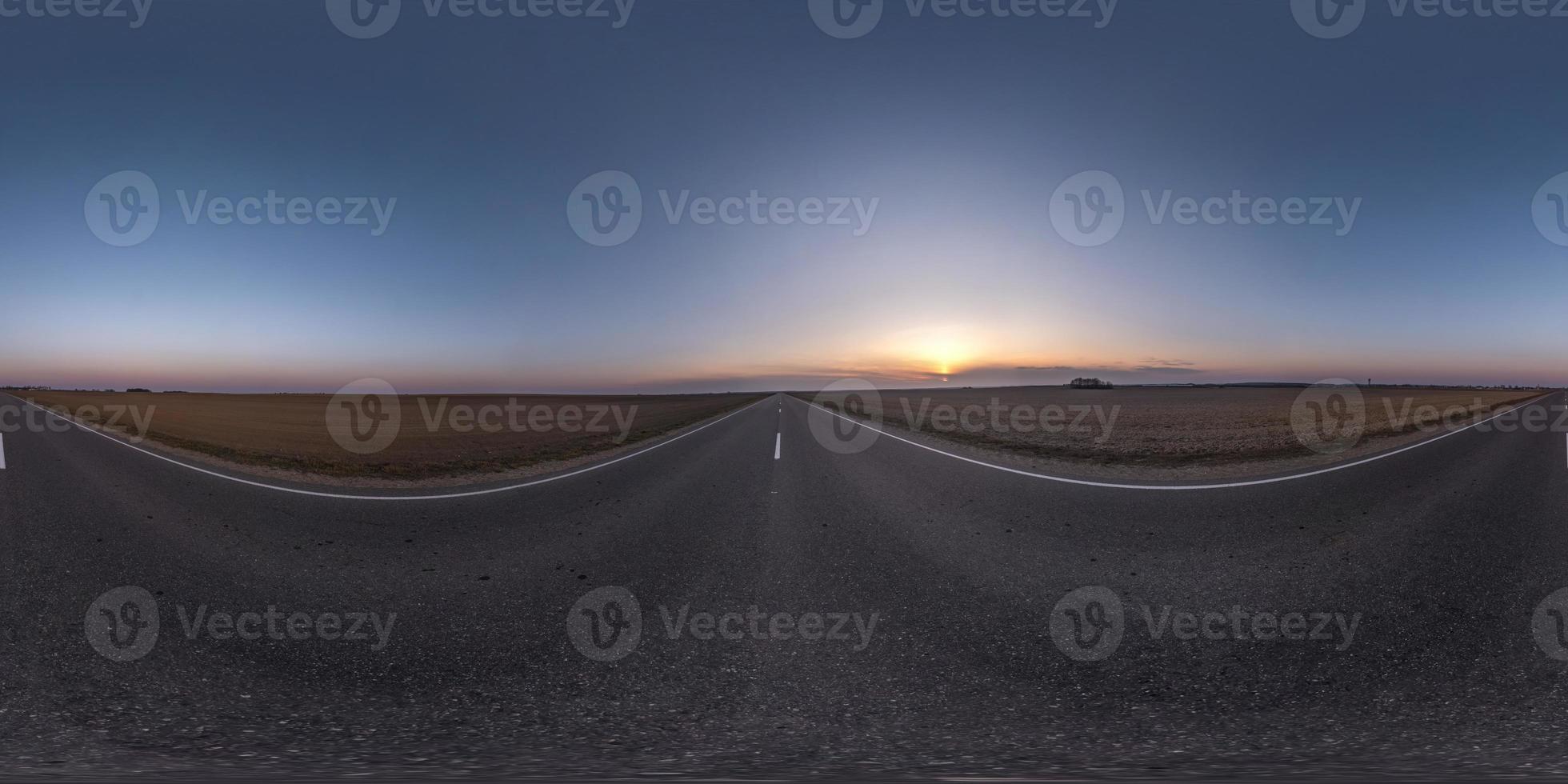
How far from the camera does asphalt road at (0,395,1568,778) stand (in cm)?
346

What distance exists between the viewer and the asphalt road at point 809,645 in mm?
3459

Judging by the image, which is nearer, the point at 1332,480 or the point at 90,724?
the point at 90,724

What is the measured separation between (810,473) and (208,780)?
36.7 ft

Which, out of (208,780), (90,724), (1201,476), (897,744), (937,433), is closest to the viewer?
(208,780)

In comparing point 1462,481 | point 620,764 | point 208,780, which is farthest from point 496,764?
point 1462,481

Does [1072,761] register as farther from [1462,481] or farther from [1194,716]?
[1462,481]

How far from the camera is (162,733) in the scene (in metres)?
3.63

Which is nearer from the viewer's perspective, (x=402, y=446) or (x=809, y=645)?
(x=809, y=645)

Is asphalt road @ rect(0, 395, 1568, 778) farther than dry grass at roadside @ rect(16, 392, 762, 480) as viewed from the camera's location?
No

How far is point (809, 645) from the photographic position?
15.7 feet

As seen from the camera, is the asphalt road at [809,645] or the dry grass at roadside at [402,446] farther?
the dry grass at roadside at [402,446]

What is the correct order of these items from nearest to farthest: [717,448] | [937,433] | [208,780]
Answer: [208,780]
[717,448]
[937,433]

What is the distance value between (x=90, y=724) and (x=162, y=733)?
517mm

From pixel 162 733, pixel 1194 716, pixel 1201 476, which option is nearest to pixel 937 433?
pixel 1201 476
